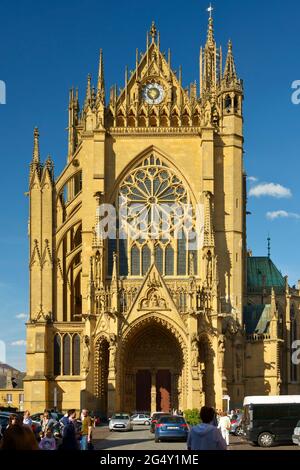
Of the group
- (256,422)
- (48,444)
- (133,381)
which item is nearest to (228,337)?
(133,381)

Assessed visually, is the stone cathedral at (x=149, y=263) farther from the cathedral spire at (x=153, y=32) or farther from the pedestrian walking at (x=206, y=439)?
the pedestrian walking at (x=206, y=439)

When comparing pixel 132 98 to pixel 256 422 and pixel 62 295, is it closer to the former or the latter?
pixel 62 295

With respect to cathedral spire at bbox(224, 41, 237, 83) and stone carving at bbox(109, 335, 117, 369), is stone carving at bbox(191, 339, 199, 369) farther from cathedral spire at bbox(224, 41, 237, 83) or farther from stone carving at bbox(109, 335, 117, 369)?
cathedral spire at bbox(224, 41, 237, 83)

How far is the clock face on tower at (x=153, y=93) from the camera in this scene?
72312mm

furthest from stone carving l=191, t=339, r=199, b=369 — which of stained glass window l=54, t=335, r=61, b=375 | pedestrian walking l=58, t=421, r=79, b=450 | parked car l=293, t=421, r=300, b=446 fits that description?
pedestrian walking l=58, t=421, r=79, b=450

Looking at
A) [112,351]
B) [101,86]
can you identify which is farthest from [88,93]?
[112,351]

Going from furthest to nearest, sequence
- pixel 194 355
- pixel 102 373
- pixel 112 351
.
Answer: pixel 102 373, pixel 112 351, pixel 194 355

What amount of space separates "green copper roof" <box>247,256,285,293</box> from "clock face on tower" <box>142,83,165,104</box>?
59.3 ft

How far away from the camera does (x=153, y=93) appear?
72688mm

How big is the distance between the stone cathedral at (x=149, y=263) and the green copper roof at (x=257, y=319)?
101 mm

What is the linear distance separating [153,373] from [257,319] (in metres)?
8.56

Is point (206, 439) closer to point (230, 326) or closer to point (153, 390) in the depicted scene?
point (230, 326)

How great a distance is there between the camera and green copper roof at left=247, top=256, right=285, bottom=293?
8156 cm

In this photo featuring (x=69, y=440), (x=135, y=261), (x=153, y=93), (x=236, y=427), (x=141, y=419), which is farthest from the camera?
(x=153, y=93)
